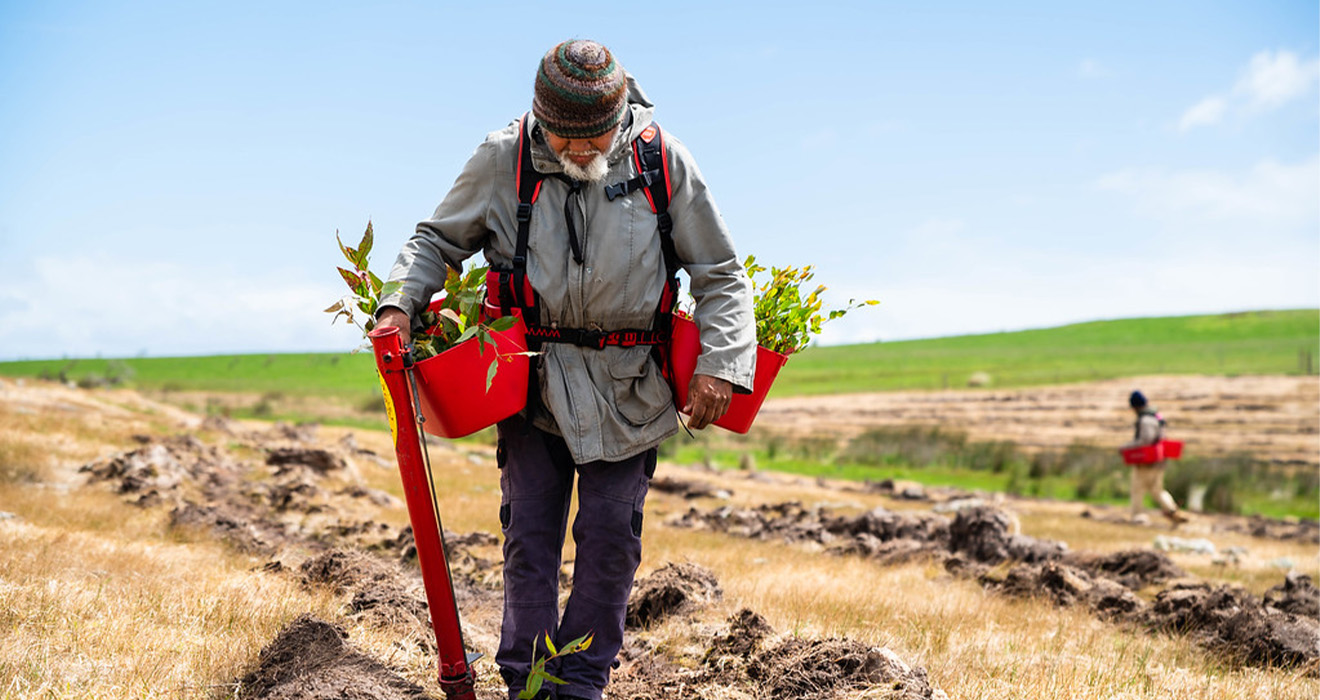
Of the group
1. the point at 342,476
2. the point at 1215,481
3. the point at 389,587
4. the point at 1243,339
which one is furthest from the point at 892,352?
the point at 389,587

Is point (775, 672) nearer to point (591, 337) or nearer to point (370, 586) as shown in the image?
point (591, 337)

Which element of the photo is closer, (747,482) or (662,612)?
(662,612)

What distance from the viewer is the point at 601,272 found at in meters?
3.55

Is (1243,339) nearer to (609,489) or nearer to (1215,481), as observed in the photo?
(1215,481)

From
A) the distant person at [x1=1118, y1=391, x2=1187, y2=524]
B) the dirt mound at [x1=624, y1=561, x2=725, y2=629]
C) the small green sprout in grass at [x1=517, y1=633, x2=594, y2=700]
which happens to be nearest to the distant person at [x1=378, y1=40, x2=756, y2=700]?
the small green sprout in grass at [x1=517, y1=633, x2=594, y2=700]

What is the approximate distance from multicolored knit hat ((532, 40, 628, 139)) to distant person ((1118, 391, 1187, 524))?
1525 centimetres

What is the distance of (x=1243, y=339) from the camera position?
314ft

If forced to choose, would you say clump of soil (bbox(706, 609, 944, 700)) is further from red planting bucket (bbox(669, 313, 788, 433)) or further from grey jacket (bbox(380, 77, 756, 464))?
grey jacket (bbox(380, 77, 756, 464))

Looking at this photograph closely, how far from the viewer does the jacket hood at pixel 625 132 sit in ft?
11.7

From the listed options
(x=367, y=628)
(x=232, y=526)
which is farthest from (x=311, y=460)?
(x=367, y=628)

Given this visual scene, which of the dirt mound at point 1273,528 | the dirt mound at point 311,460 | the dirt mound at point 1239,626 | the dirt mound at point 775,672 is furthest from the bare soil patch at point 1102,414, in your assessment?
the dirt mound at point 775,672

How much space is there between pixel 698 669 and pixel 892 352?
391 feet

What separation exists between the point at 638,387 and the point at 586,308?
1.21 ft

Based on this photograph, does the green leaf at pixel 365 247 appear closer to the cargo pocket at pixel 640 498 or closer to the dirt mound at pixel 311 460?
the cargo pocket at pixel 640 498
